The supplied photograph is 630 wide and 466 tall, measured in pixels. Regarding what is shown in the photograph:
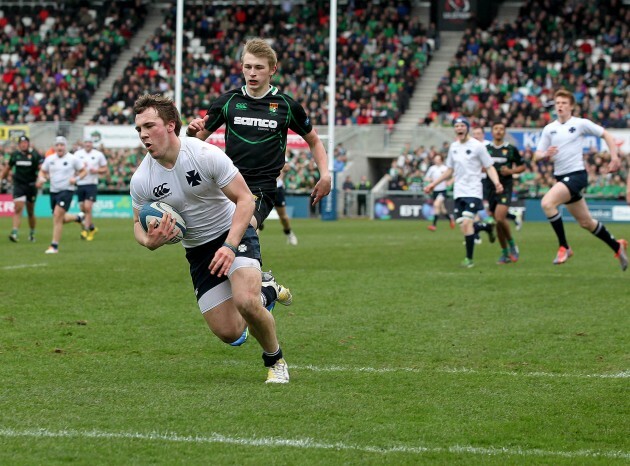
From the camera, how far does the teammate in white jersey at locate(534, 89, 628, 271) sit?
15148 millimetres

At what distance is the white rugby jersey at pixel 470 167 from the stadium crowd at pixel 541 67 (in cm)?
2177

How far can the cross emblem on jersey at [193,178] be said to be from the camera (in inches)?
278

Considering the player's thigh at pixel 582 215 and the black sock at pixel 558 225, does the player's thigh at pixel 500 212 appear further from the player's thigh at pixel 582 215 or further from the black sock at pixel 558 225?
the player's thigh at pixel 582 215

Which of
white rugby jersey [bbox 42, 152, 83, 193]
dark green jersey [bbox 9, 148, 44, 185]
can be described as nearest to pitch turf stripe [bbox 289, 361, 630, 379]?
white rugby jersey [bbox 42, 152, 83, 193]

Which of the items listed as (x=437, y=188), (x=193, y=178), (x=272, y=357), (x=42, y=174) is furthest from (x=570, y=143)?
(x=437, y=188)

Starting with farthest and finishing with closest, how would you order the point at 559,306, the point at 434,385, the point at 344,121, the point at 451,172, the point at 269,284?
the point at 344,121
the point at 451,172
the point at 559,306
the point at 269,284
the point at 434,385

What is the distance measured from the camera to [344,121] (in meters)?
43.9

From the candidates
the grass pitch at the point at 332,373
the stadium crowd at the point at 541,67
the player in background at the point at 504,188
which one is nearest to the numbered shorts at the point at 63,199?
the grass pitch at the point at 332,373

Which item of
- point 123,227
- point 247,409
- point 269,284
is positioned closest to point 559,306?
point 269,284

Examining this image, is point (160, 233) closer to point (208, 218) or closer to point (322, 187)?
point (208, 218)

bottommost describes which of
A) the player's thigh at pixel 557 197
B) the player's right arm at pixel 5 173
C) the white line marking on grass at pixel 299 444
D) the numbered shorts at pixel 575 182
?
the white line marking on grass at pixel 299 444

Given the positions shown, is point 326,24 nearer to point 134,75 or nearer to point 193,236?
point 134,75

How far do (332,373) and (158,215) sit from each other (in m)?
1.73

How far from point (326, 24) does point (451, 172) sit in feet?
102
